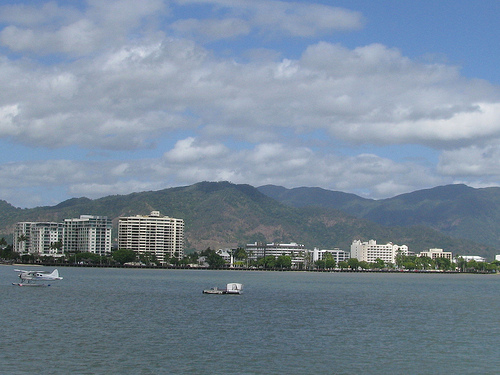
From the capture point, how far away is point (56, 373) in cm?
4553

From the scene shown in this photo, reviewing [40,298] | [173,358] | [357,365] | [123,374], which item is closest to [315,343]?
[357,365]

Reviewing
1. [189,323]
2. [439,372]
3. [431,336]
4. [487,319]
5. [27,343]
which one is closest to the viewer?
[439,372]

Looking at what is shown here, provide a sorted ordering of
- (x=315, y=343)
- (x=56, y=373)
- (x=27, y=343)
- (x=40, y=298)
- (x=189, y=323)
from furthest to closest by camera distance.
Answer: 1. (x=40, y=298)
2. (x=189, y=323)
3. (x=315, y=343)
4. (x=27, y=343)
5. (x=56, y=373)

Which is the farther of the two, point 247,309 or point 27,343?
point 247,309

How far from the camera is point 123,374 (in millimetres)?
45719

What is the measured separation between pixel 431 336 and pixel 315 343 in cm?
1345

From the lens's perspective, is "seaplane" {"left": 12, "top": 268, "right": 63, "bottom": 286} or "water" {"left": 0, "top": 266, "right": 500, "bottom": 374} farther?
"seaplane" {"left": 12, "top": 268, "right": 63, "bottom": 286}

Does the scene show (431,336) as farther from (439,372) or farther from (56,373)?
(56,373)

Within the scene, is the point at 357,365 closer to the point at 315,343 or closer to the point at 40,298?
the point at 315,343

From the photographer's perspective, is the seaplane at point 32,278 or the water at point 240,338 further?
the seaplane at point 32,278

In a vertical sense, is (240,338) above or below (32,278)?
below

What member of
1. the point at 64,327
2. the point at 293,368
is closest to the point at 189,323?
the point at 64,327

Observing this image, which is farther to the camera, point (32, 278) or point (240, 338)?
point (32, 278)

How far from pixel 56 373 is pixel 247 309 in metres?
50.1
